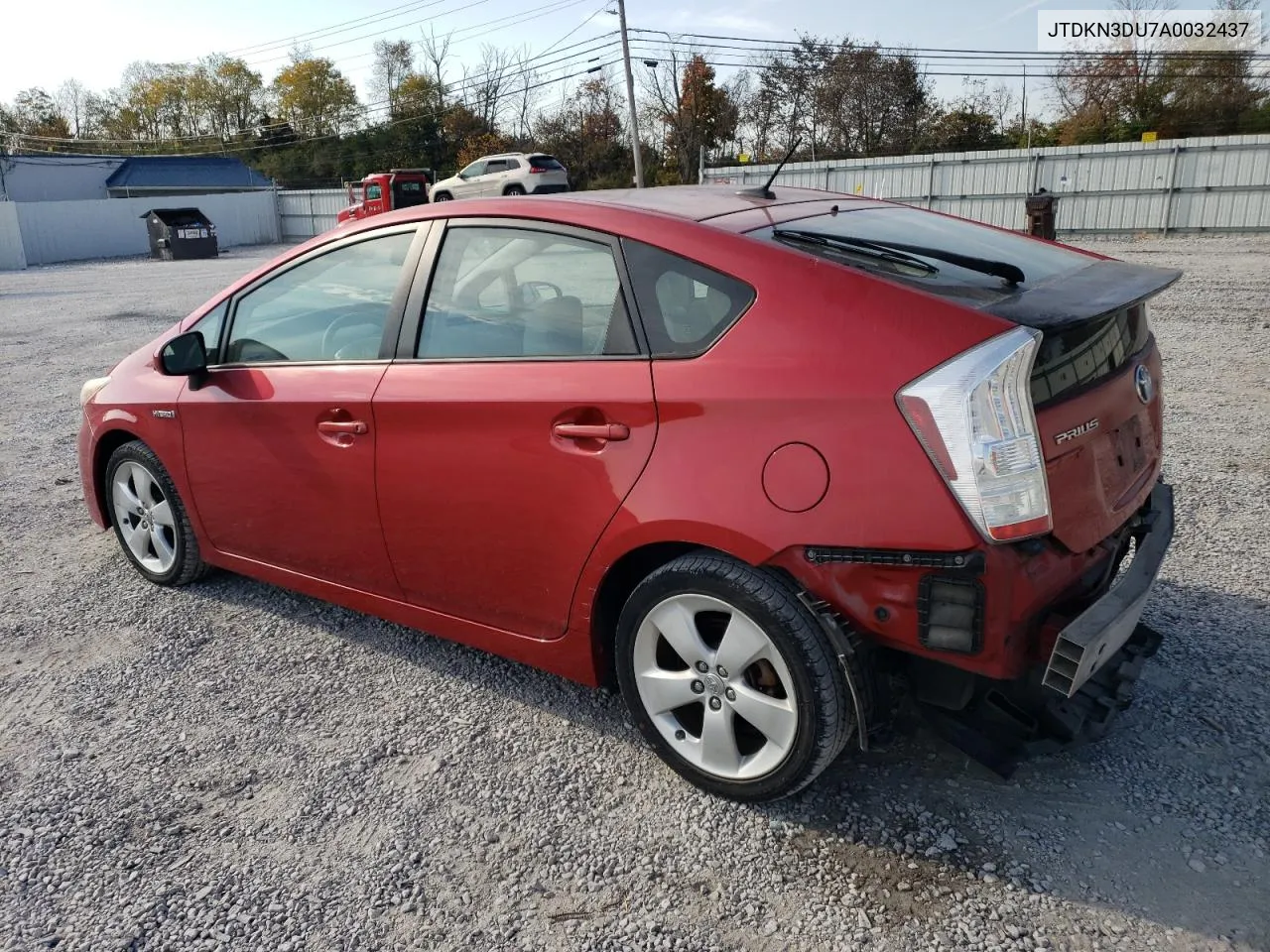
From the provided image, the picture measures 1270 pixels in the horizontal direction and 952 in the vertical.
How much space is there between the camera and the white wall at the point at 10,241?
27.8 metres

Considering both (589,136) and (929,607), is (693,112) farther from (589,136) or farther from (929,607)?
(929,607)

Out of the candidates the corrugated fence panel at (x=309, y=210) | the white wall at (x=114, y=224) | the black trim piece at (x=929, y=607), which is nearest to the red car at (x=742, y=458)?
the black trim piece at (x=929, y=607)

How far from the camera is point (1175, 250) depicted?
17578 millimetres

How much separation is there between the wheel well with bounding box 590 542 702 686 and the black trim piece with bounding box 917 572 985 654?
62 centimetres

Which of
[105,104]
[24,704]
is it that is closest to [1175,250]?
[24,704]

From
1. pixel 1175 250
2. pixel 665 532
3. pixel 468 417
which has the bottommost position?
pixel 1175 250

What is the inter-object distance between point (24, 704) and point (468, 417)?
201 cm

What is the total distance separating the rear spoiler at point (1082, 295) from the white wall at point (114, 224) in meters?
34.9

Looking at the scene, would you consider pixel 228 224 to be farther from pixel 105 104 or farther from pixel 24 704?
pixel 105 104

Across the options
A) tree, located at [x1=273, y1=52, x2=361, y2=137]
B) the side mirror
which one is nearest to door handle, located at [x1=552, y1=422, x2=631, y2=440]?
the side mirror

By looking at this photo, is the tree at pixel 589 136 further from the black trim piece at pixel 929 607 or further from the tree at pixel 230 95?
the black trim piece at pixel 929 607

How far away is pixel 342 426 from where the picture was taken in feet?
10.4

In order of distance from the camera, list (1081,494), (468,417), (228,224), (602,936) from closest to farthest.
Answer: (602,936), (1081,494), (468,417), (228,224)

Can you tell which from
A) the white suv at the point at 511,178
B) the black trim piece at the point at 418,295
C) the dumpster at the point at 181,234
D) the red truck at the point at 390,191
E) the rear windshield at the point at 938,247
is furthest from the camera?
the red truck at the point at 390,191
